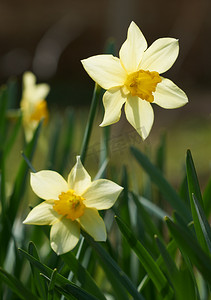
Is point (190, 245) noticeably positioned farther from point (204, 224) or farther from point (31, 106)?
point (31, 106)

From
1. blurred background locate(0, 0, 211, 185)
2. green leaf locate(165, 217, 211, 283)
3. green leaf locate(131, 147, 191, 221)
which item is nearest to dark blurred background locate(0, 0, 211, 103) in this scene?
blurred background locate(0, 0, 211, 185)

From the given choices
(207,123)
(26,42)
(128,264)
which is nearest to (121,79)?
(128,264)

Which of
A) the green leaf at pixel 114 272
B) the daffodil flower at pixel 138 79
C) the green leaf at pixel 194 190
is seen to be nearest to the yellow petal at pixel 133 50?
the daffodil flower at pixel 138 79

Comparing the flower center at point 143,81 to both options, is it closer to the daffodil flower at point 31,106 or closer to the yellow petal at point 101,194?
the yellow petal at point 101,194

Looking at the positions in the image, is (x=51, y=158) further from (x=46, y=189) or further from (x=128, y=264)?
(x=46, y=189)

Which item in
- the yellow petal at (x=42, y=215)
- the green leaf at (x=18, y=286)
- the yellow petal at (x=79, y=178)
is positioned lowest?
the green leaf at (x=18, y=286)
